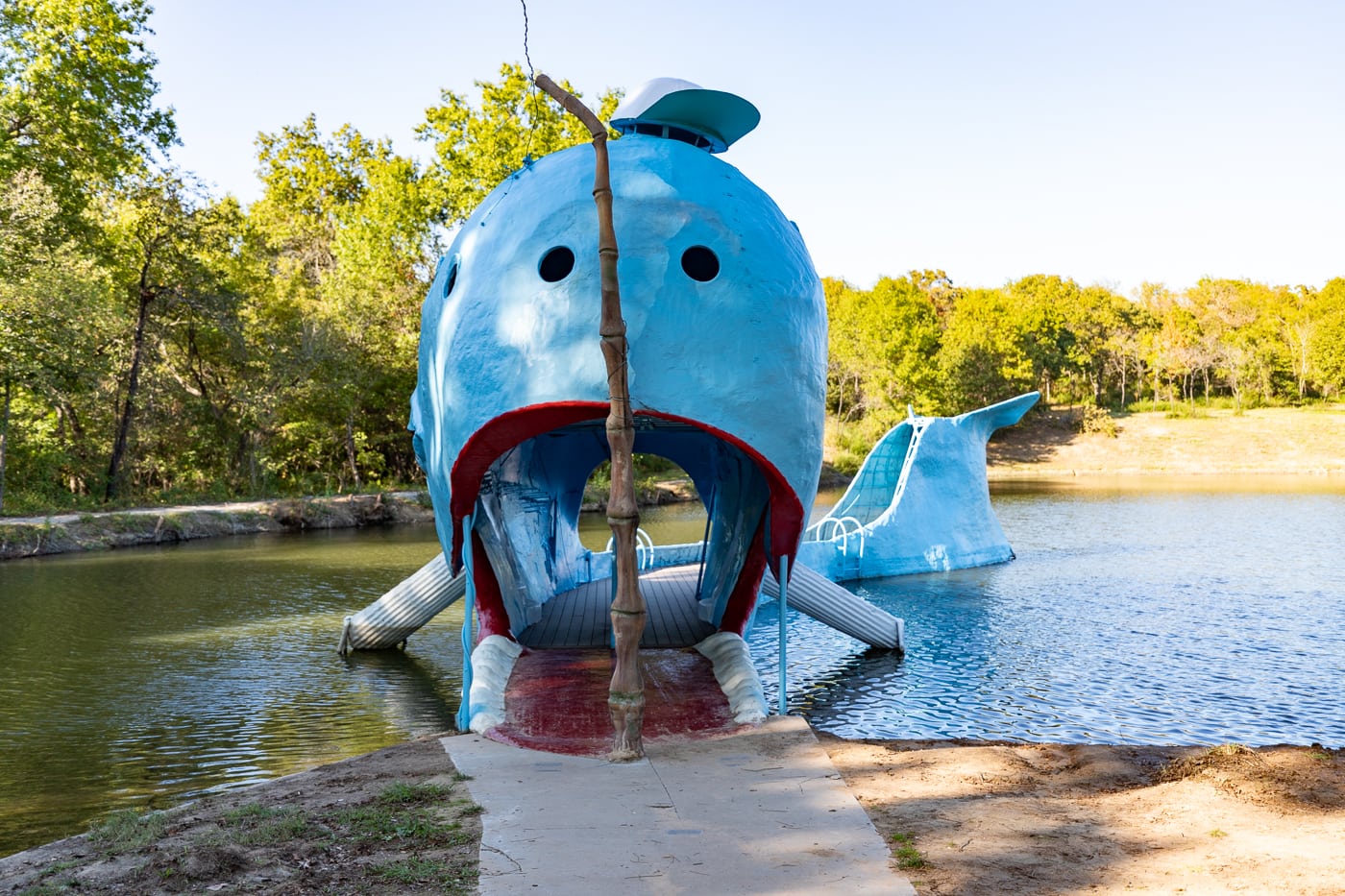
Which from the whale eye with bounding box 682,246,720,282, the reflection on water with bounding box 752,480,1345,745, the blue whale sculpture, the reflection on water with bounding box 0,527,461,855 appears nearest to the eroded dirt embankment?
the reflection on water with bounding box 0,527,461,855

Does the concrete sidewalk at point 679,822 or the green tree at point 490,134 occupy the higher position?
the green tree at point 490,134

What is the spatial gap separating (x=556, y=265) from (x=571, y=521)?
7.74 metres

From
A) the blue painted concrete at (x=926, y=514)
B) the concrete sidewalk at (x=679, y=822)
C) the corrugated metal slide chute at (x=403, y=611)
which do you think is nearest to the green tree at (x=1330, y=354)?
the blue painted concrete at (x=926, y=514)

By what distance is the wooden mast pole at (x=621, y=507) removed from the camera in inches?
248

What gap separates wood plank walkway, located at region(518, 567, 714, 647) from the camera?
1029 cm

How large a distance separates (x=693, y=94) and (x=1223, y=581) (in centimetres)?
1371

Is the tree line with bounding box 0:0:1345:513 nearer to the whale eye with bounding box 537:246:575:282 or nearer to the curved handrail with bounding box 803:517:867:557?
the curved handrail with bounding box 803:517:867:557

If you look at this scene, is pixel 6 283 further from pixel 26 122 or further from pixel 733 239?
pixel 733 239

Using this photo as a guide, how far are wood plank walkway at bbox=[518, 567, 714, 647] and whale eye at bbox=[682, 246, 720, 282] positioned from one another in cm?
359

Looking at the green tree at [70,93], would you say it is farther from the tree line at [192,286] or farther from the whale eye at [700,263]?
the whale eye at [700,263]

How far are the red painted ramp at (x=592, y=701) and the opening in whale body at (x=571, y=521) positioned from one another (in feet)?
1.77

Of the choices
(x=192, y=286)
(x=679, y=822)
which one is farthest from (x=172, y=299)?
(x=679, y=822)

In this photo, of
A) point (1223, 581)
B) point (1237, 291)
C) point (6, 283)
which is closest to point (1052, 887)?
point (1223, 581)

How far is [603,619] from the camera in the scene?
37.3 feet
